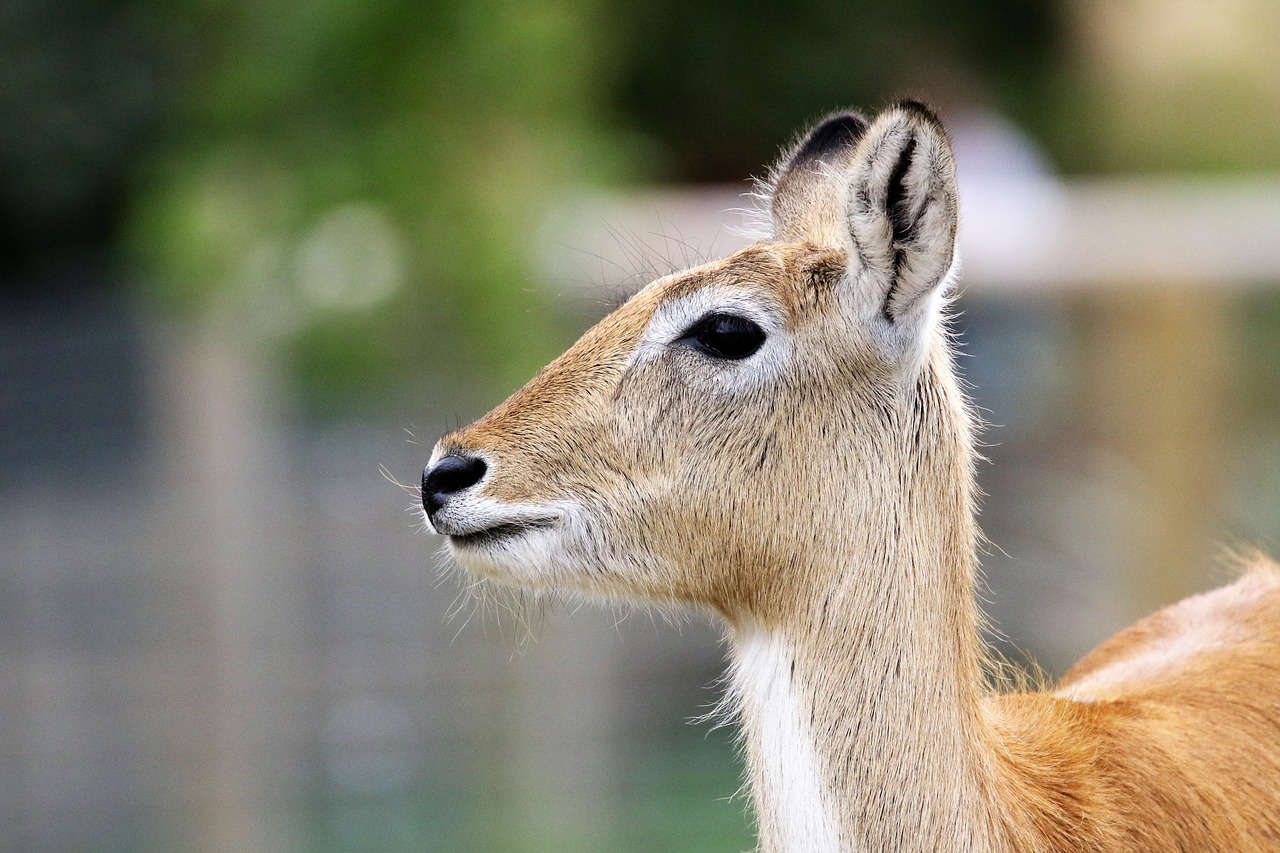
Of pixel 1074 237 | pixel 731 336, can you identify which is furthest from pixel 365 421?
pixel 731 336

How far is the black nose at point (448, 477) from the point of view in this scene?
3.25 meters

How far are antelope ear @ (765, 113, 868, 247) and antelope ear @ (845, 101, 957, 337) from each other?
0.86 ft

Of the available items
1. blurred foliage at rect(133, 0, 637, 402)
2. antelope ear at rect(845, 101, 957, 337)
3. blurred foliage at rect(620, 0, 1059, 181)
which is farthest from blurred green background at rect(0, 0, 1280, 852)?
antelope ear at rect(845, 101, 957, 337)

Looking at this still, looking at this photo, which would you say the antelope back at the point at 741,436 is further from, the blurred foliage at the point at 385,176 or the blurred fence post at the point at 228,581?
the blurred fence post at the point at 228,581

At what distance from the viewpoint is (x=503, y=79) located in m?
7.46

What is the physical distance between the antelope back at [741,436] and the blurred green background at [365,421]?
4374 mm

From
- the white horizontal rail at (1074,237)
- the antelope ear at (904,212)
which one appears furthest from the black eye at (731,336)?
the white horizontal rail at (1074,237)

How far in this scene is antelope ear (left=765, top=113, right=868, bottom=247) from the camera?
367 centimetres

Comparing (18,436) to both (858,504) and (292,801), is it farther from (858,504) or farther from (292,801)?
(858,504)

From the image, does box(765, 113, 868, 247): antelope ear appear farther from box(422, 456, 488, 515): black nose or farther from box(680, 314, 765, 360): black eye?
box(422, 456, 488, 515): black nose

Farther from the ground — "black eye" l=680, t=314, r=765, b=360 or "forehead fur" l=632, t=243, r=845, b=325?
"forehead fur" l=632, t=243, r=845, b=325

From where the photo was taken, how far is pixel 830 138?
4.00 m

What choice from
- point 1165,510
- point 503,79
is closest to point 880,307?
point 503,79

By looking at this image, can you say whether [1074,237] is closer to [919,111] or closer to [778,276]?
[778,276]
